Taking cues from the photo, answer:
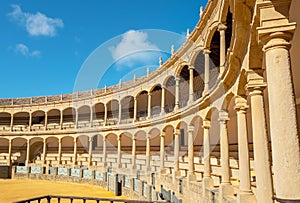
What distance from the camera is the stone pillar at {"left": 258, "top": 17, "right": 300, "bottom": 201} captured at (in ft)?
9.56

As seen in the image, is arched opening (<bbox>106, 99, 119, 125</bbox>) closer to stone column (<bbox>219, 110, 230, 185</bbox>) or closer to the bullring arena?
the bullring arena

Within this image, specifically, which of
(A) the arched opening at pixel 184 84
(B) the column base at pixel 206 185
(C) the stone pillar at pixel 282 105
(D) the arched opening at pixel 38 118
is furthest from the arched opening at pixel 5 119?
(C) the stone pillar at pixel 282 105

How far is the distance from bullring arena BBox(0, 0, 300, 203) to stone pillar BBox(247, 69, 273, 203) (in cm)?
2

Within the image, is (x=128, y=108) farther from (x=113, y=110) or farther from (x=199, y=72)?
(x=199, y=72)

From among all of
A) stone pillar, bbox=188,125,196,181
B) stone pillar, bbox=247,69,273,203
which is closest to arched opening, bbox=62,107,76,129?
stone pillar, bbox=188,125,196,181

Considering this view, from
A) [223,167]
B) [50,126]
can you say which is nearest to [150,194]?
[223,167]

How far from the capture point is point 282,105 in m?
3.06

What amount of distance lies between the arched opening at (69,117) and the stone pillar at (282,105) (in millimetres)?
30614

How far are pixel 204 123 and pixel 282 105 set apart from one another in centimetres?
863

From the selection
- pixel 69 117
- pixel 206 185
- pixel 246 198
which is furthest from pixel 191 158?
pixel 69 117

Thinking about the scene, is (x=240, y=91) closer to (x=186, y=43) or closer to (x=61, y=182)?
(x=186, y=43)

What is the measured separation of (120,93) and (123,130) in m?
3.38

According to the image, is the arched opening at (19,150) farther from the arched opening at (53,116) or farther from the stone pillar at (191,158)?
the stone pillar at (191,158)

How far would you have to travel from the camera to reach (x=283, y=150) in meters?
2.97
